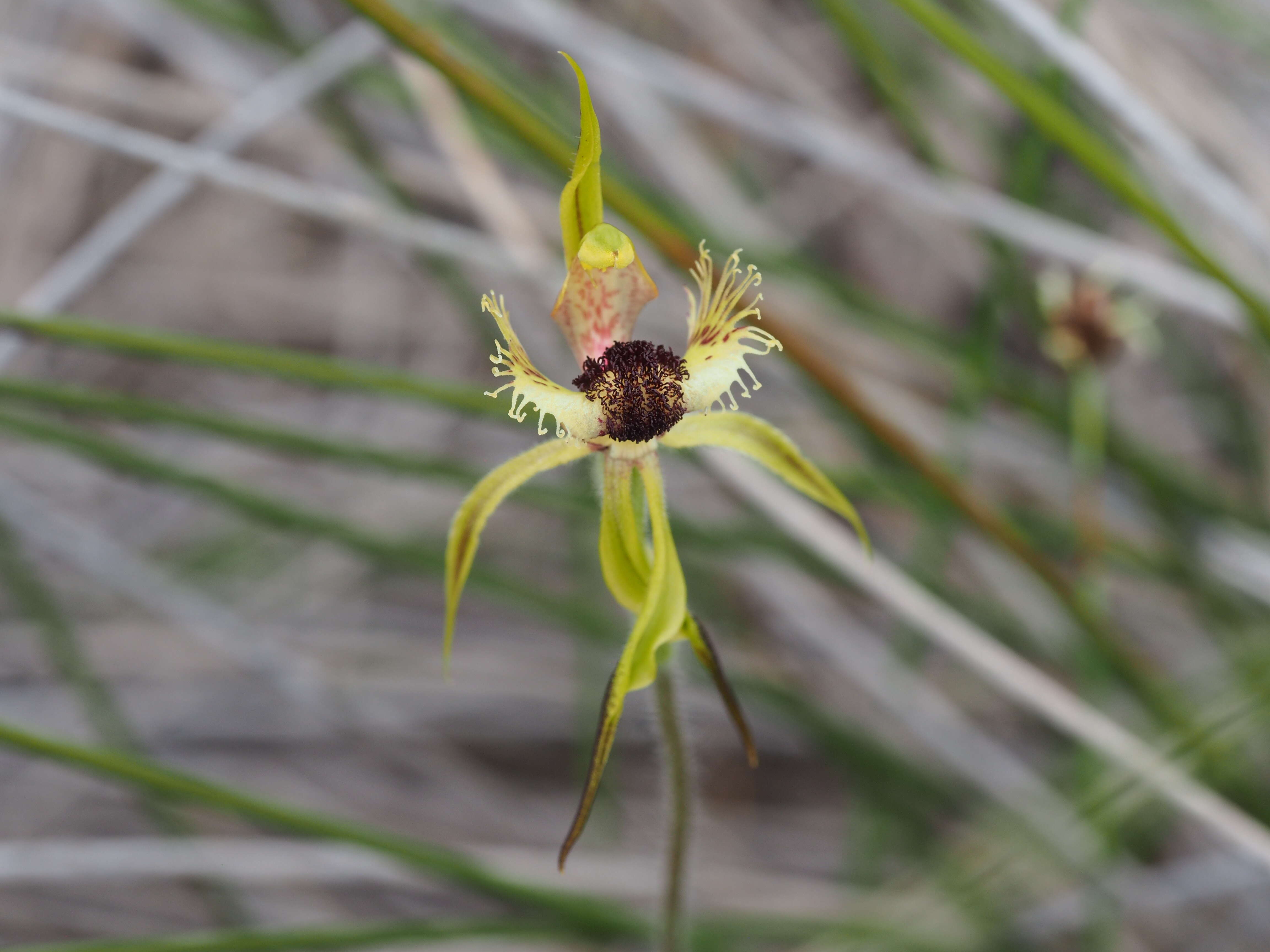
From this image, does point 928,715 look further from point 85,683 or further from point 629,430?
point 85,683

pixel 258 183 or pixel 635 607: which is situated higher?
pixel 258 183

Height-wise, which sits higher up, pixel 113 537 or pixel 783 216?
pixel 783 216

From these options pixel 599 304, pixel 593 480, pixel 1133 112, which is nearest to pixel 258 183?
pixel 599 304

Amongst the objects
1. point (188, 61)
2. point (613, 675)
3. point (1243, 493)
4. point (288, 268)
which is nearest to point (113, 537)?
point (288, 268)

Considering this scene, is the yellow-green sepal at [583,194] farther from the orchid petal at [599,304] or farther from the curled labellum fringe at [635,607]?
the curled labellum fringe at [635,607]

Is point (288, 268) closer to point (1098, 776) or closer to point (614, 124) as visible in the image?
point (614, 124)
